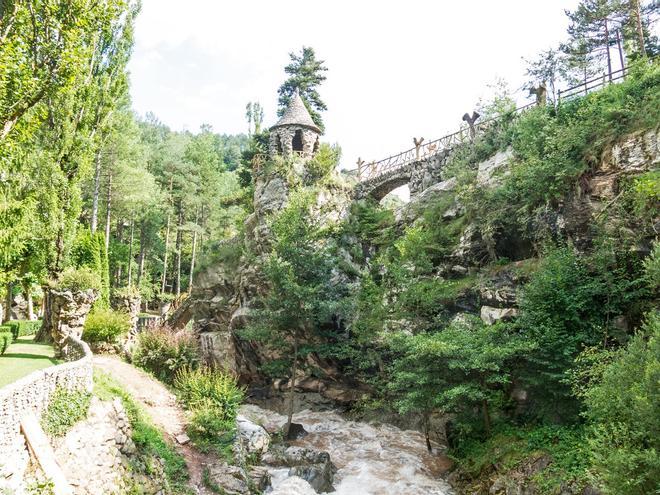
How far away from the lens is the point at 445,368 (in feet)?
39.0

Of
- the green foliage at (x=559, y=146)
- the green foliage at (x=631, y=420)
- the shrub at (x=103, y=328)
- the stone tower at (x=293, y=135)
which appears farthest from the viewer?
the stone tower at (x=293, y=135)

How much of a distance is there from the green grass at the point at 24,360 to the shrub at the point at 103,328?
151 cm

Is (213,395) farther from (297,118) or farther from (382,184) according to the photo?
(297,118)

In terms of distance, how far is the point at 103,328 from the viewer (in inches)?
739

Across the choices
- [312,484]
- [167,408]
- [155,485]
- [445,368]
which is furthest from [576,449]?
[167,408]

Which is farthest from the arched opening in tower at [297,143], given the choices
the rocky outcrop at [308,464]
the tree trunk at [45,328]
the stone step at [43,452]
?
the stone step at [43,452]

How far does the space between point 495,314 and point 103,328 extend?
15.4m

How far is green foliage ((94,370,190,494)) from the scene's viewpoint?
10.5 metres

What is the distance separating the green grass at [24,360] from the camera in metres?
11.9

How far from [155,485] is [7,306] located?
23.9 meters

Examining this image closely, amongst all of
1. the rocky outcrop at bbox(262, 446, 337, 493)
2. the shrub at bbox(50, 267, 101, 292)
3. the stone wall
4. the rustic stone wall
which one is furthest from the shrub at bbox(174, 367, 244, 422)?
the shrub at bbox(50, 267, 101, 292)

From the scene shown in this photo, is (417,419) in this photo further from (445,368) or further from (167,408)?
(167,408)

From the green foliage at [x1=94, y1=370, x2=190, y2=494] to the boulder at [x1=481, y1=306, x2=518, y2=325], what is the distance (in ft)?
29.8

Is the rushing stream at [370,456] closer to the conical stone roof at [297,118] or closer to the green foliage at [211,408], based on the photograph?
the green foliage at [211,408]
